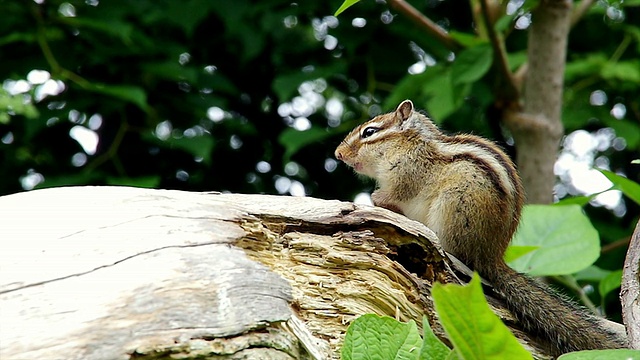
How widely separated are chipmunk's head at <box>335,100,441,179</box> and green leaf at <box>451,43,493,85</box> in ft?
0.74

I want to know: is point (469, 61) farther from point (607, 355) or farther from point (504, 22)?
point (607, 355)

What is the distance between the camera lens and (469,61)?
10.7ft

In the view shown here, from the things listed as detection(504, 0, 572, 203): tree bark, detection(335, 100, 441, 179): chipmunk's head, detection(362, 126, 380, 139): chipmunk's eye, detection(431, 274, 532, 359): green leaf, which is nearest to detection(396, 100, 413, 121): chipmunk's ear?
detection(335, 100, 441, 179): chipmunk's head

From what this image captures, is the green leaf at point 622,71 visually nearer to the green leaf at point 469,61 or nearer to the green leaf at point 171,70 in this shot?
the green leaf at point 469,61

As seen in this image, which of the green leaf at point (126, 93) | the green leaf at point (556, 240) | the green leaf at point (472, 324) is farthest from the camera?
the green leaf at point (126, 93)

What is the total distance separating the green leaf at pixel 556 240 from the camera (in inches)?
96.5

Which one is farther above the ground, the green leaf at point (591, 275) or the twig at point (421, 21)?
the twig at point (421, 21)

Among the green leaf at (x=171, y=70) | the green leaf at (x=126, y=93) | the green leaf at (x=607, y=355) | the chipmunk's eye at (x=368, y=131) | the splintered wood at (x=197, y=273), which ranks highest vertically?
the chipmunk's eye at (x=368, y=131)

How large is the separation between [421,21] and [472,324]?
7.72 feet

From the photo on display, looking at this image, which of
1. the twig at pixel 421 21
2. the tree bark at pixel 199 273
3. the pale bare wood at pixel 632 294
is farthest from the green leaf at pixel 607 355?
the twig at pixel 421 21

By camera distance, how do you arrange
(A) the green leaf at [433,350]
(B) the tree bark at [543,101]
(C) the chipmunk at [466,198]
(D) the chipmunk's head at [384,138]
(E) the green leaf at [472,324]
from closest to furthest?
(E) the green leaf at [472,324]
(A) the green leaf at [433,350]
(C) the chipmunk at [466,198]
(D) the chipmunk's head at [384,138]
(B) the tree bark at [543,101]

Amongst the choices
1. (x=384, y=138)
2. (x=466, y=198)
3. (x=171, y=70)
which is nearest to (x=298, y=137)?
(x=171, y=70)

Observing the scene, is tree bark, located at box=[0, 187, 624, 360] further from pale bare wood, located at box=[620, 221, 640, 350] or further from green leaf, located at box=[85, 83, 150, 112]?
green leaf, located at box=[85, 83, 150, 112]

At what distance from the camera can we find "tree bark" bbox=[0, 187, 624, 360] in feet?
4.99
